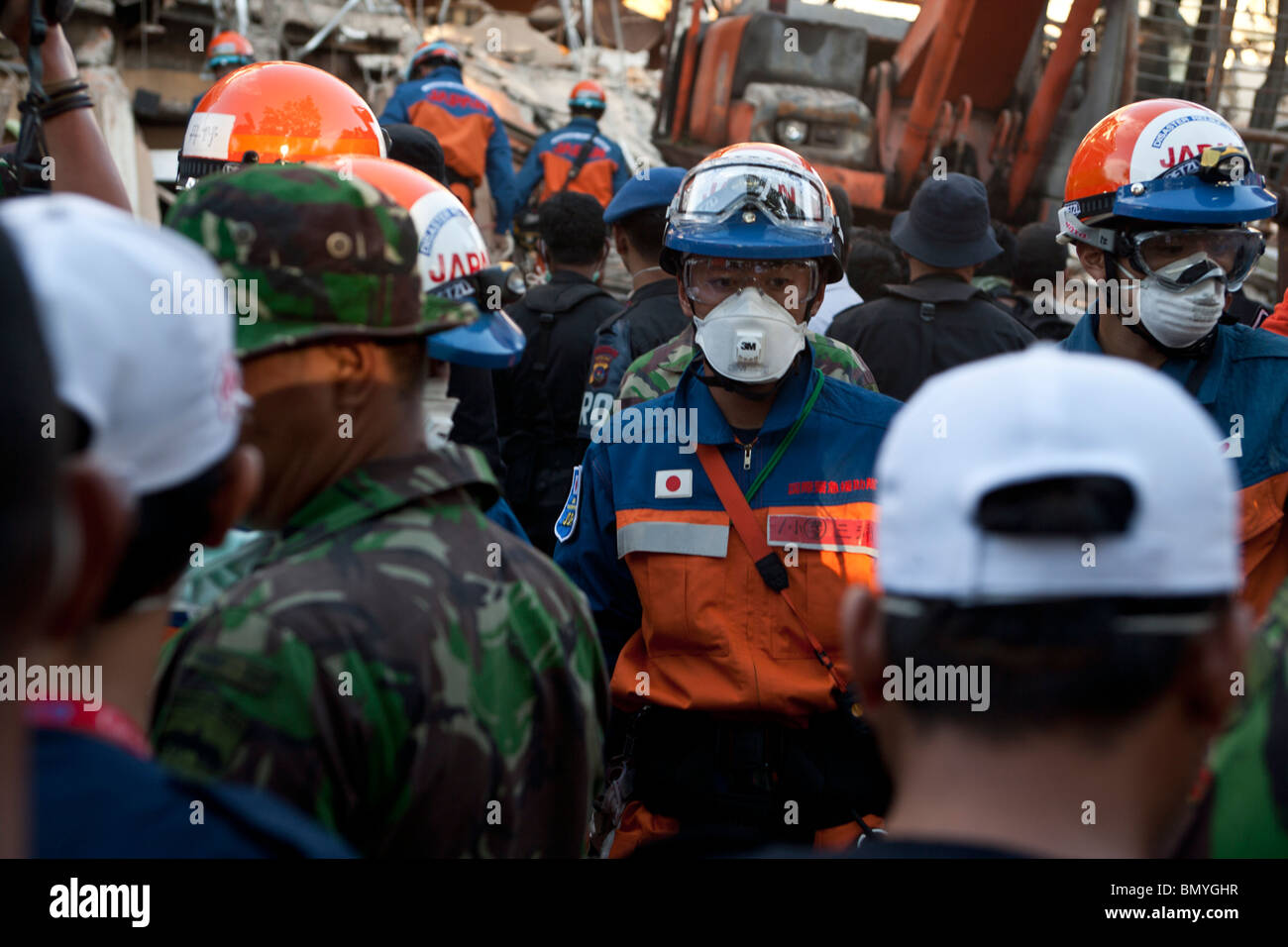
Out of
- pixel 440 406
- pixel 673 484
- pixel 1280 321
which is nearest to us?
pixel 673 484

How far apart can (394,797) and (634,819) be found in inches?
55.6

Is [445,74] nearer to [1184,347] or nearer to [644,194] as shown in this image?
[644,194]

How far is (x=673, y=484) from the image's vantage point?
314 centimetres

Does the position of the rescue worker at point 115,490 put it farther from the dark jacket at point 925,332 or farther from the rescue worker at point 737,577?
the dark jacket at point 925,332

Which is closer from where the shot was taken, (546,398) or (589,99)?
(546,398)

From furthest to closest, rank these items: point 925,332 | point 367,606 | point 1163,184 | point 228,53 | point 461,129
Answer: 1. point 228,53
2. point 461,129
3. point 925,332
4. point 1163,184
5. point 367,606

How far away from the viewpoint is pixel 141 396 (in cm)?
125

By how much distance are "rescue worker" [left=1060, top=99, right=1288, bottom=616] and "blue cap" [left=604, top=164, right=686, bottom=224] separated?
6.31ft

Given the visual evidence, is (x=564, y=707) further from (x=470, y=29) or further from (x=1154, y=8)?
(x=470, y=29)

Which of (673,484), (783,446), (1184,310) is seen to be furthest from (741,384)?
(1184,310)

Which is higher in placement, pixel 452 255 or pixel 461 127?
pixel 452 255

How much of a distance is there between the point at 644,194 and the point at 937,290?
4.27 ft

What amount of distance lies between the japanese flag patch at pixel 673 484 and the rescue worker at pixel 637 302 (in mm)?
1710

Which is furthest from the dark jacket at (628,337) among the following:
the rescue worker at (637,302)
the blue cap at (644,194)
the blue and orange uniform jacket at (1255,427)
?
the blue and orange uniform jacket at (1255,427)
